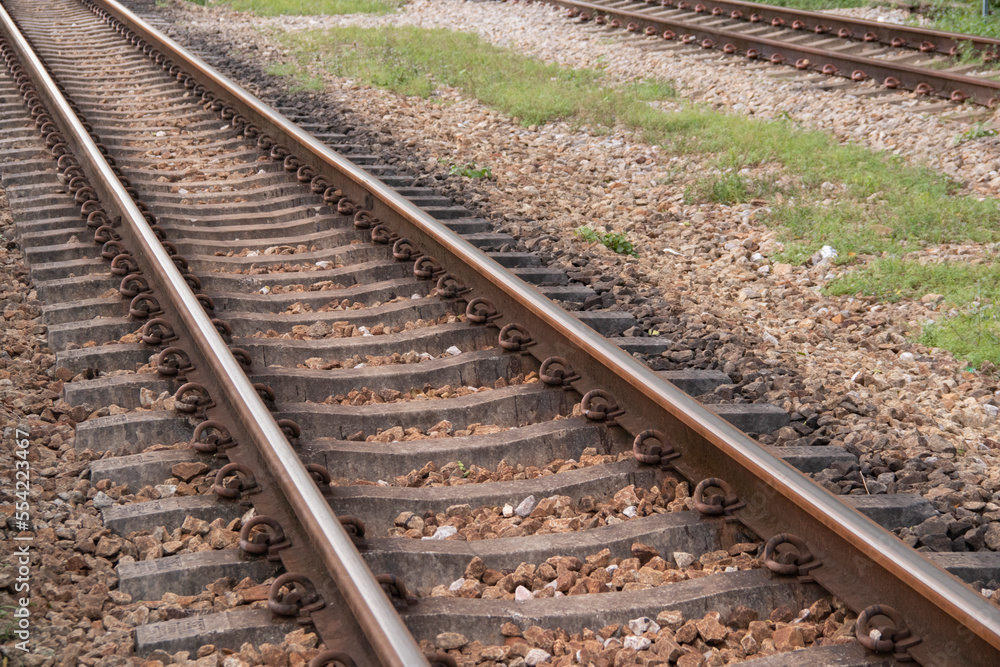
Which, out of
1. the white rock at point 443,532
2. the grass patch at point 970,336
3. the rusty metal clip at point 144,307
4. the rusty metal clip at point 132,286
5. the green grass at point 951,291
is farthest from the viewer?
the green grass at point 951,291

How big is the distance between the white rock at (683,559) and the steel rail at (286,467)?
1080 millimetres

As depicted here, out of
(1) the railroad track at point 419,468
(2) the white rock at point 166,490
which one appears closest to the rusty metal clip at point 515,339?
(1) the railroad track at point 419,468

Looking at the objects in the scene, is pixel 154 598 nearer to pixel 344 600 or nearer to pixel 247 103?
pixel 344 600

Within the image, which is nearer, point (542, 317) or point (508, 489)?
point (508, 489)

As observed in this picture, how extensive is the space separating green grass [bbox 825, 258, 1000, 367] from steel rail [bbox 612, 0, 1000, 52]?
17.2 feet

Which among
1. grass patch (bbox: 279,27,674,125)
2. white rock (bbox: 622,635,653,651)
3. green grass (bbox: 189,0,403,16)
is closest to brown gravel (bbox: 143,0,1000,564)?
grass patch (bbox: 279,27,674,125)

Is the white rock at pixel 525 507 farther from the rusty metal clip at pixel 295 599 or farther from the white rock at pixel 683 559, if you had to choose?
the rusty metal clip at pixel 295 599

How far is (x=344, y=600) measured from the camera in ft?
8.80

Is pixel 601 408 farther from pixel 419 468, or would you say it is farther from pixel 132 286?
pixel 132 286

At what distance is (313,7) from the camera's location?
605 inches

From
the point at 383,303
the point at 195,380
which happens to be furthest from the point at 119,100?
the point at 195,380

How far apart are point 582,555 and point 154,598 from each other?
1380 millimetres

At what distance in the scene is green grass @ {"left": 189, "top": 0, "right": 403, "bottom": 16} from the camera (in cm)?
1527

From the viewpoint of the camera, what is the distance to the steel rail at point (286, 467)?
94.8 inches
